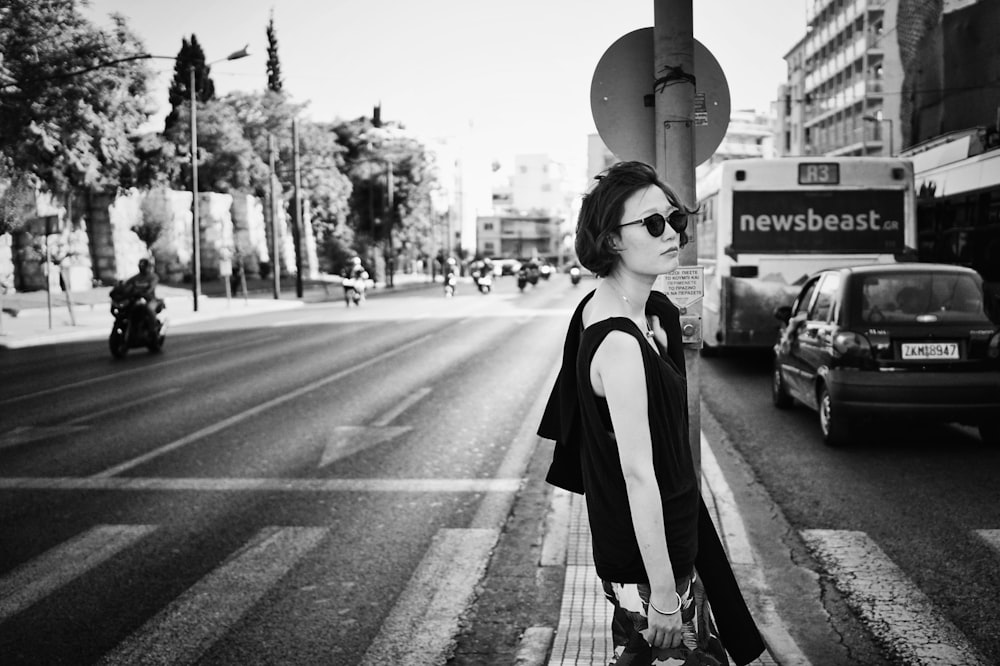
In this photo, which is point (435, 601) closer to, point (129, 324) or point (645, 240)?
point (645, 240)

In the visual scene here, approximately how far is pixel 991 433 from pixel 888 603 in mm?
4687

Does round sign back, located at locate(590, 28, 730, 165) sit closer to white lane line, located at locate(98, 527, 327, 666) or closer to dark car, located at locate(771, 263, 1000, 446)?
white lane line, located at locate(98, 527, 327, 666)

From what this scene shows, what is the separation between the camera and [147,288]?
1858 centimetres

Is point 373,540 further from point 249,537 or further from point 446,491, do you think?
point 446,491

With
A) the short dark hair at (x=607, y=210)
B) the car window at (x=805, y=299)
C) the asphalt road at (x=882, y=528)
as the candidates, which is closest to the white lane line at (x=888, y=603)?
the asphalt road at (x=882, y=528)

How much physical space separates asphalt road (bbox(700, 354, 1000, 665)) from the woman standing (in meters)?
2.00

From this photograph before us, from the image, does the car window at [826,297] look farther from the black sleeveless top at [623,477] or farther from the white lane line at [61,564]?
the black sleeveless top at [623,477]

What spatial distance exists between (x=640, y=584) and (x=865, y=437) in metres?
7.61

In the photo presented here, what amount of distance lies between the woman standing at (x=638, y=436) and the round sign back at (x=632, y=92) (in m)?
2.35

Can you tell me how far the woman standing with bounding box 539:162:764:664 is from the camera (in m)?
2.27

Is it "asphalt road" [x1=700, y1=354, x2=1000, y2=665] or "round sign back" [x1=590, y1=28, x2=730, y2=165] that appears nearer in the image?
"asphalt road" [x1=700, y1=354, x2=1000, y2=665]

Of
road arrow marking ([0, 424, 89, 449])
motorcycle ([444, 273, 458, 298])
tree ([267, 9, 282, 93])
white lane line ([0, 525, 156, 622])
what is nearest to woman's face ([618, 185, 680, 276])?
white lane line ([0, 525, 156, 622])

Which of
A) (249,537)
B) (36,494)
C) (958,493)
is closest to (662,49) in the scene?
(249,537)

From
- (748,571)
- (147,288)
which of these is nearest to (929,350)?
(748,571)
